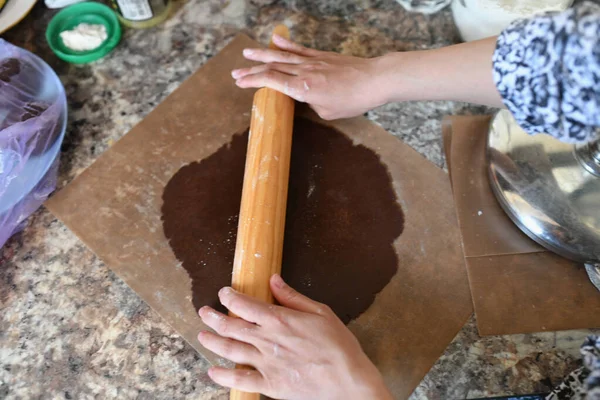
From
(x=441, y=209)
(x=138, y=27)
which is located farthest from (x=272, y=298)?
(x=138, y=27)

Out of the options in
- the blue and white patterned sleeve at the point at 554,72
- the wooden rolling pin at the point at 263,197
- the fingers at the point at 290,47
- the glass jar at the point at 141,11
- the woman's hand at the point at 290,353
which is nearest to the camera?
the blue and white patterned sleeve at the point at 554,72

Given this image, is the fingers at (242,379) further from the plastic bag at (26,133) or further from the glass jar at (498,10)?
the glass jar at (498,10)

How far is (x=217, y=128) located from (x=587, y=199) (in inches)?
33.3

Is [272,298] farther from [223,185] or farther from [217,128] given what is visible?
[217,128]

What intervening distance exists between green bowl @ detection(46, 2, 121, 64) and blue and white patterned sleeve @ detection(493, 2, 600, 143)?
97 cm

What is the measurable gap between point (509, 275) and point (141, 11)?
1.11m

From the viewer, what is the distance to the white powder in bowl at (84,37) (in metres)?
1.24

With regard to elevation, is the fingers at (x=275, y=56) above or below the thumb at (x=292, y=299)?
above

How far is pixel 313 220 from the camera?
1.06 m

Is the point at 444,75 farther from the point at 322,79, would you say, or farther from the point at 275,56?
the point at 275,56

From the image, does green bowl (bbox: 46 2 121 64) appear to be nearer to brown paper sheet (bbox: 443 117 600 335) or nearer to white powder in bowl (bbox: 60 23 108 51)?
white powder in bowl (bbox: 60 23 108 51)

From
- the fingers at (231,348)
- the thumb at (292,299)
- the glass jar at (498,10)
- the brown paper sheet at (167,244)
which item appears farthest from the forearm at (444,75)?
the fingers at (231,348)

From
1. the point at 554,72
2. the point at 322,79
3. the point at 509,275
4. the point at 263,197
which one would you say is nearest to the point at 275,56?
the point at 322,79

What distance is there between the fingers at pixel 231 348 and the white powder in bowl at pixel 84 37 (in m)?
0.85
